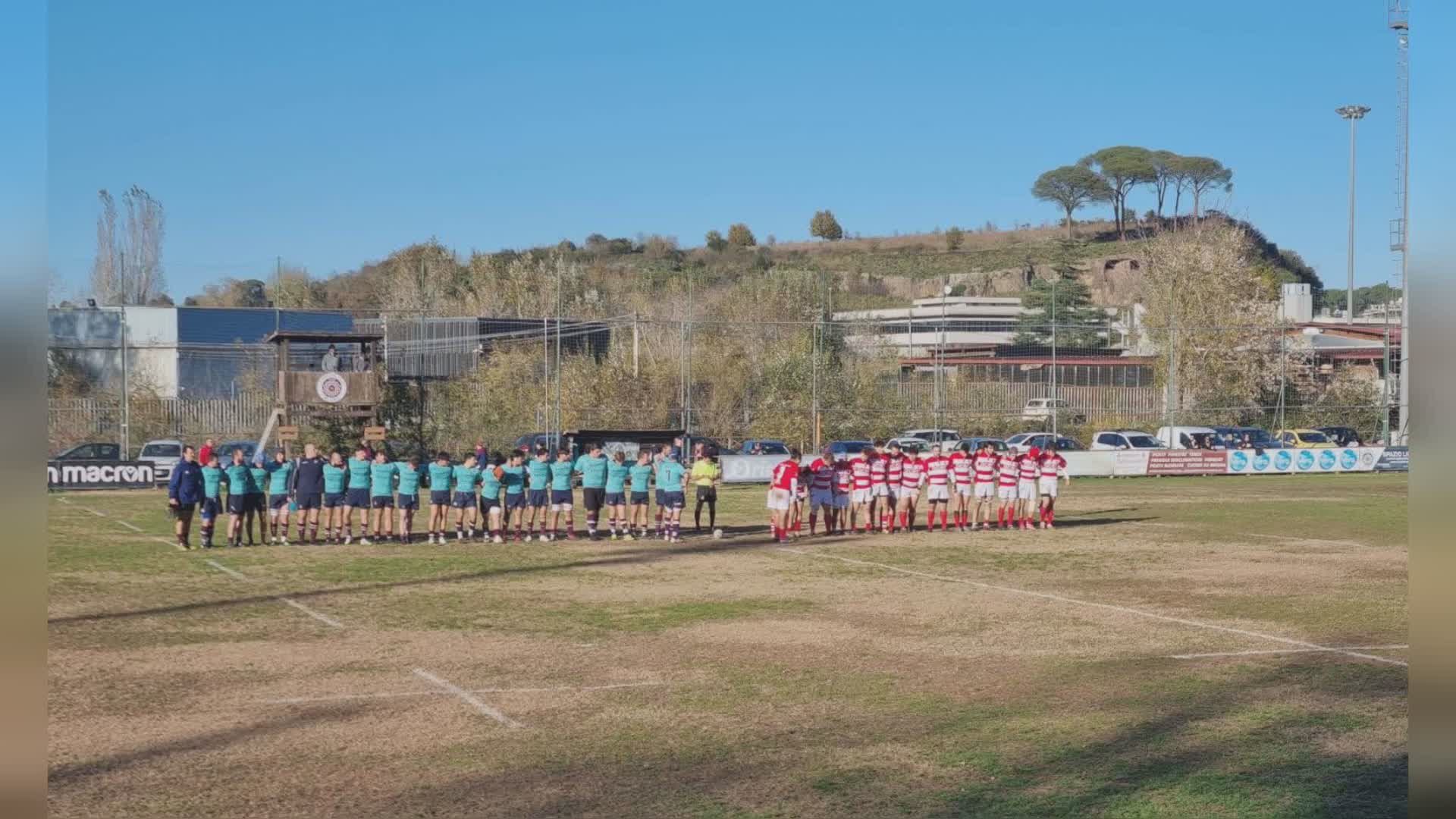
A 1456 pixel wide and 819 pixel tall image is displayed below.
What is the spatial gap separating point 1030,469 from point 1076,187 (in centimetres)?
12835

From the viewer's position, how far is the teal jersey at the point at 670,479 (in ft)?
95.6

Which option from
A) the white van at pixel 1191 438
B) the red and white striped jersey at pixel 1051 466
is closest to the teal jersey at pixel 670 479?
the red and white striped jersey at pixel 1051 466

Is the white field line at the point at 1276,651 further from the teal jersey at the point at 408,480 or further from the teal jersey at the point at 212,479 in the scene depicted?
the teal jersey at the point at 212,479

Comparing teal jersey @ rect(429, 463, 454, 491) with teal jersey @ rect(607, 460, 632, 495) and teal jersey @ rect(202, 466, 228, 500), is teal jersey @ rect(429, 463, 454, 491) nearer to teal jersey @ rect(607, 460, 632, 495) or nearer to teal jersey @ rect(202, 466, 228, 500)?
teal jersey @ rect(607, 460, 632, 495)

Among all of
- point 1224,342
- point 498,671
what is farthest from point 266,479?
point 1224,342

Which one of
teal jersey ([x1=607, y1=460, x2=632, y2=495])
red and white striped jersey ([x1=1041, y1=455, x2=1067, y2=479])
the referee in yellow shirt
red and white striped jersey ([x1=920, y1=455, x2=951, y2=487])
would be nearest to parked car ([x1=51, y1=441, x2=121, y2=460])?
teal jersey ([x1=607, y1=460, x2=632, y2=495])

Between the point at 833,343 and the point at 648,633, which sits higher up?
the point at 833,343

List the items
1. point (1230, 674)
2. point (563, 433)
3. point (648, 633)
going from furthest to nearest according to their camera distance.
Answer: point (563, 433)
point (648, 633)
point (1230, 674)

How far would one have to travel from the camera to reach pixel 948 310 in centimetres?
9662

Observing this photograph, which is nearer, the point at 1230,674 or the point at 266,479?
the point at 1230,674

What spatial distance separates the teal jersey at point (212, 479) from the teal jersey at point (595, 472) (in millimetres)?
7204

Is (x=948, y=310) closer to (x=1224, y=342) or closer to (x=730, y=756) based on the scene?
(x=1224, y=342)
